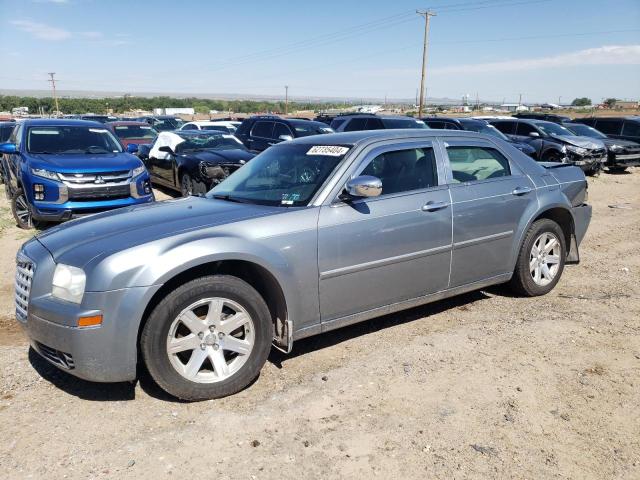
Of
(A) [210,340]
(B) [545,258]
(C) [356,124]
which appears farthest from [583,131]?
(A) [210,340]

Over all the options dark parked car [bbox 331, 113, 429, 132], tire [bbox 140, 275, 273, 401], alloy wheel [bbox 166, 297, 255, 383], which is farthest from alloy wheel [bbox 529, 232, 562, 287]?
dark parked car [bbox 331, 113, 429, 132]

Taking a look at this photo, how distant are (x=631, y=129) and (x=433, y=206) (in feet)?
59.3

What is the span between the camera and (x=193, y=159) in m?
10.0

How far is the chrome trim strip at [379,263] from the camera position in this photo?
368 cm

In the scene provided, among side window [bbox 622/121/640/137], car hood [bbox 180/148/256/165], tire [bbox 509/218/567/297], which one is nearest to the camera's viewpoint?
tire [bbox 509/218/567/297]

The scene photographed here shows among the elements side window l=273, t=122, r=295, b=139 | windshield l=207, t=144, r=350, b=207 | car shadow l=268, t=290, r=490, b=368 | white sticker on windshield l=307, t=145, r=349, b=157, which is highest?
white sticker on windshield l=307, t=145, r=349, b=157

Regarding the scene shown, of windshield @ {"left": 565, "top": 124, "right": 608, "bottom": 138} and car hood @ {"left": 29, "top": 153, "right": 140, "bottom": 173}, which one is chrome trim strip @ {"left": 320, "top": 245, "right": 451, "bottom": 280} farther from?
windshield @ {"left": 565, "top": 124, "right": 608, "bottom": 138}

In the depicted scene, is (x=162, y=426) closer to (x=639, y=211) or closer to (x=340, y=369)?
(x=340, y=369)

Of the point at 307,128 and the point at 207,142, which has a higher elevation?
the point at 307,128

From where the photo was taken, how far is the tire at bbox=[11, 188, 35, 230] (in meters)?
7.97

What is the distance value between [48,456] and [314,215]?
209cm

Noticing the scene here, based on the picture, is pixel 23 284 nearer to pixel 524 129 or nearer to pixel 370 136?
pixel 370 136

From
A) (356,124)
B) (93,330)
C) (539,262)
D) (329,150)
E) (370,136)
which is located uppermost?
(370,136)

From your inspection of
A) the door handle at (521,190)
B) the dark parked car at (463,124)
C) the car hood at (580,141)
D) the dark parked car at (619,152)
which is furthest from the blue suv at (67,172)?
the dark parked car at (619,152)
